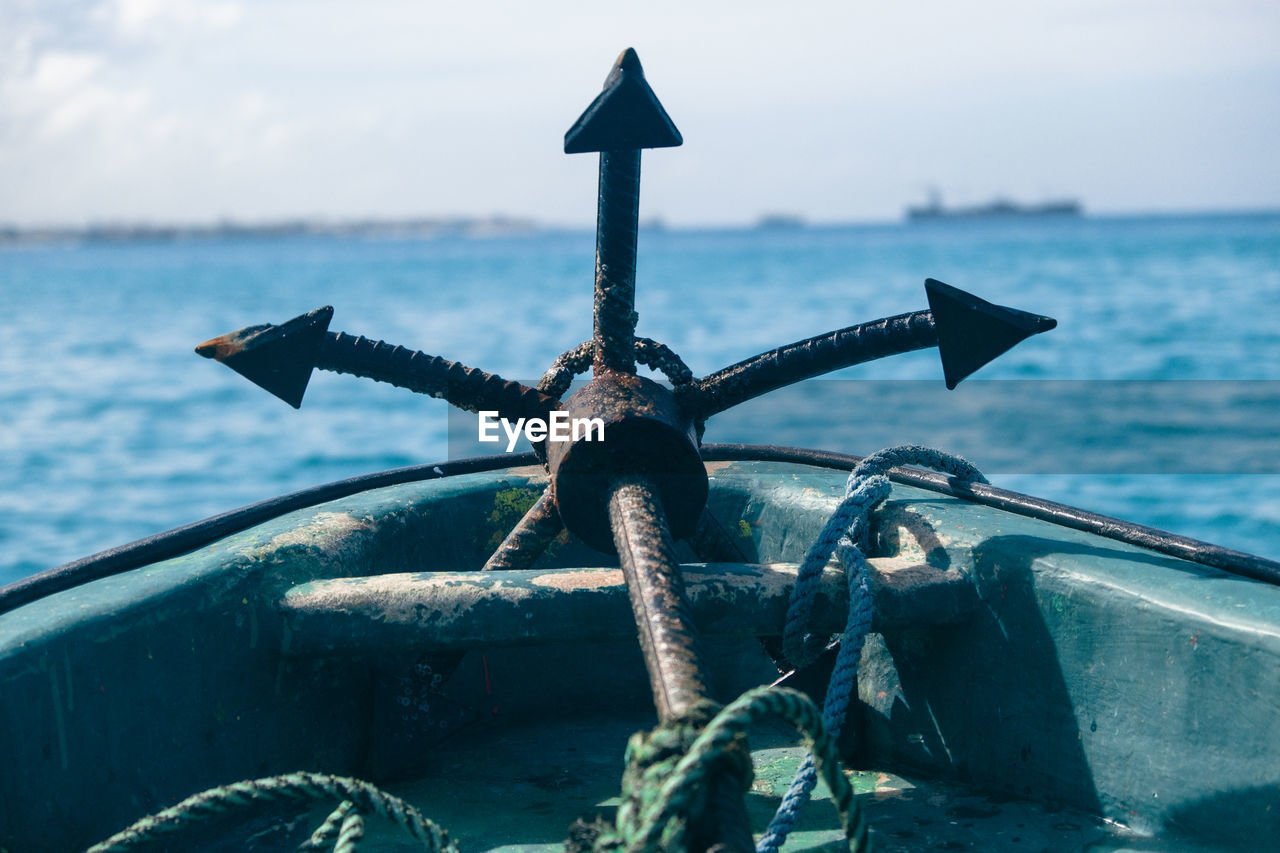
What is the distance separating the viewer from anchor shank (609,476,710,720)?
1117 millimetres

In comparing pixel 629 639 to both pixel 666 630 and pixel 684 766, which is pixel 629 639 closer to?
pixel 666 630

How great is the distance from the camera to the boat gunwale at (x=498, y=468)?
5.43 feet

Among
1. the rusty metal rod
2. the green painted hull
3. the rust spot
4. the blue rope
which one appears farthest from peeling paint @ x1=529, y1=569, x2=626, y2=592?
the rust spot

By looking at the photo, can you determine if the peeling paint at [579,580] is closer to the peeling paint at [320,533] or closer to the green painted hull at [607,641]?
the green painted hull at [607,641]

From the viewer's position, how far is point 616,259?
1.82 meters

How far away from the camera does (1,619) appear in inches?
60.9

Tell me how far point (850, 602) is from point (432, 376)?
732mm

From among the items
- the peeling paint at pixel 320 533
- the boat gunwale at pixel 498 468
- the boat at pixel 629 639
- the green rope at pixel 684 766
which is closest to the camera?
the green rope at pixel 684 766

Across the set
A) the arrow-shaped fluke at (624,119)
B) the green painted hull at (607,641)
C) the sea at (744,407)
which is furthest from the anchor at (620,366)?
the sea at (744,407)

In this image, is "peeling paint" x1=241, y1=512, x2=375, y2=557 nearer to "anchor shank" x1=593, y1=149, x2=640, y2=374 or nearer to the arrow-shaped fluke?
"anchor shank" x1=593, y1=149, x2=640, y2=374

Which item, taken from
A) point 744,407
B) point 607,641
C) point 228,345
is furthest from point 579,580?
point 744,407

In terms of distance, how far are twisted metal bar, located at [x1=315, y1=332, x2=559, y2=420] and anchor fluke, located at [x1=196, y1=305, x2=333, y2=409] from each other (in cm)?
3

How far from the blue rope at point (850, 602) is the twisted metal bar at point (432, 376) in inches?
19.4

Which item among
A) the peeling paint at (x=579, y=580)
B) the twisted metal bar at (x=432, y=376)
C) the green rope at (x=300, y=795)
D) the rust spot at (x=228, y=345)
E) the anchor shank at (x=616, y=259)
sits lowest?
the green rope at (x=300, y=795)
